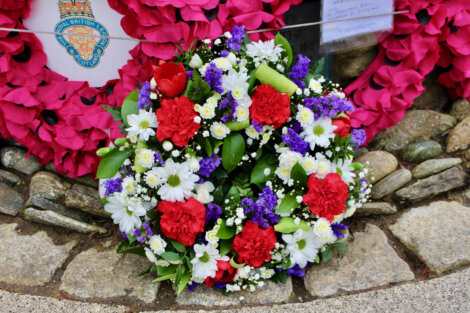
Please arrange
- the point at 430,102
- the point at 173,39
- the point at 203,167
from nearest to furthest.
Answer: the point at 203,167 → the point at 173,39 → the point at 430,102

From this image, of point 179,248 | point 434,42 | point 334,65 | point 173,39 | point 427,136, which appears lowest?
point 427,136

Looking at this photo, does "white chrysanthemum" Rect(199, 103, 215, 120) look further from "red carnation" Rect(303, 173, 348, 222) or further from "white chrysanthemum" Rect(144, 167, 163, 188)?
"red carnation" Rect(303, 173, 348, 222)

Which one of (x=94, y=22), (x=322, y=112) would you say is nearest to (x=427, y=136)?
(x=322, y=112)

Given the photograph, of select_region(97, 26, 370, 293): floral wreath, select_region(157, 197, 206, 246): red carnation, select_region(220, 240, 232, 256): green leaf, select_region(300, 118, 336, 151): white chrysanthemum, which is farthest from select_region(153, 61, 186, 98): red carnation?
select_region(220, 240, 232, 256): green leaf

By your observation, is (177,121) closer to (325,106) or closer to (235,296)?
(325,106)

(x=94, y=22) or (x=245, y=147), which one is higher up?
(x=94, y=22)

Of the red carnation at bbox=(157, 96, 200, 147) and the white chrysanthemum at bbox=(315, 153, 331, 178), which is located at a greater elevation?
the red carnation at bbox=(157, 96, 200, 147)

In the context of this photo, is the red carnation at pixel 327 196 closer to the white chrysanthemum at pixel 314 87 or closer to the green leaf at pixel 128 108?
the white chrysanthemum at pixel 314 87

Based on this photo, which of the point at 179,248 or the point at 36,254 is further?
the point at 36,254

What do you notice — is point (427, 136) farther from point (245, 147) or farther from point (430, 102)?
point (245, 147)

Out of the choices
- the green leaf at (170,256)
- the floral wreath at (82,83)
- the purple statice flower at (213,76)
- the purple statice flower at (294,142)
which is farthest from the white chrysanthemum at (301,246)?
the floral wreath at (82,83)
